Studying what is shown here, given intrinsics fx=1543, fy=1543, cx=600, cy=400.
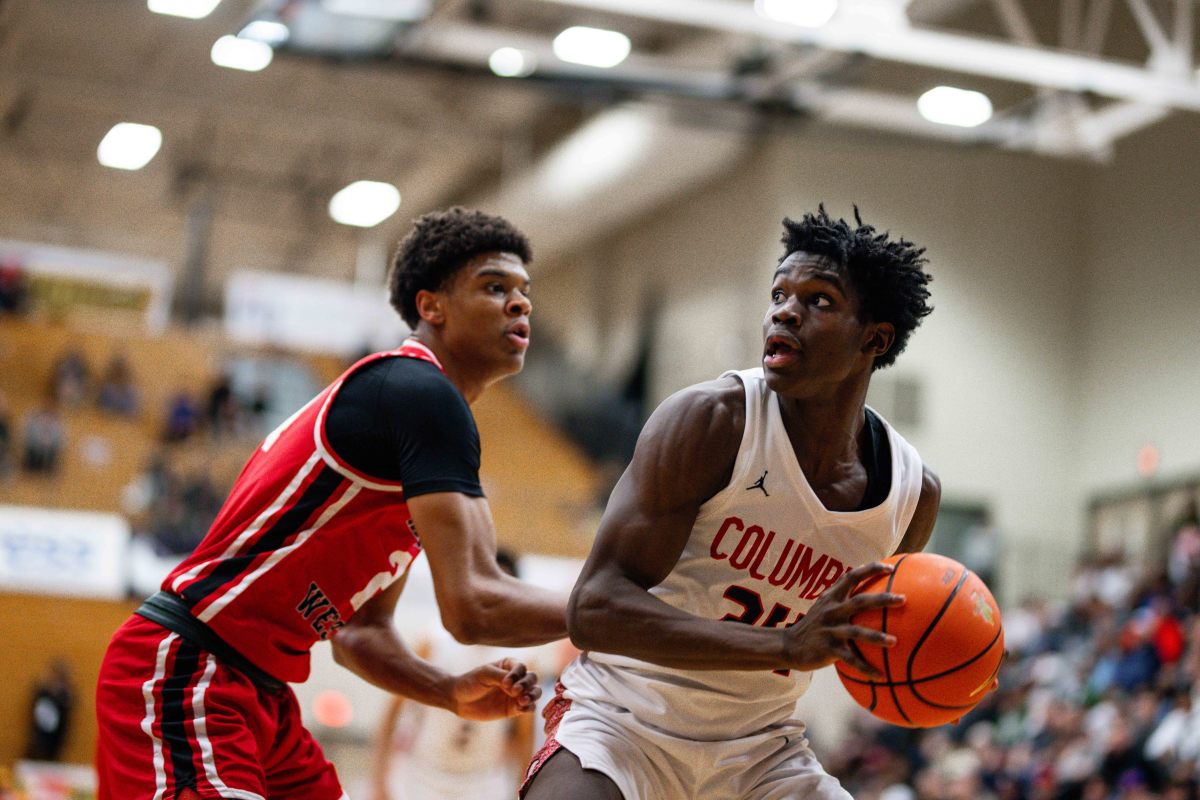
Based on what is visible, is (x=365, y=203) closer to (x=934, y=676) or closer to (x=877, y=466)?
(x=877, y=466)

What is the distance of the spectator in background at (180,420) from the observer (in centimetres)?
2203

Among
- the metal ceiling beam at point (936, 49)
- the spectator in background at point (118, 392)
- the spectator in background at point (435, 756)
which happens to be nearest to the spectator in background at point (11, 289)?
the spectator in background at point (118, 392)

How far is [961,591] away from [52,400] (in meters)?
21.2

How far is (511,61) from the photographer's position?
743 inches

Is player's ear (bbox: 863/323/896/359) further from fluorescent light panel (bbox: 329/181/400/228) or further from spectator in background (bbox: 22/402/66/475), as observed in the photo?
fluorescent light panel (bbox: 329/181/400/228)

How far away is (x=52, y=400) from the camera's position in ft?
74.9

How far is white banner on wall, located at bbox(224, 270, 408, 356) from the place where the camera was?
2520cm

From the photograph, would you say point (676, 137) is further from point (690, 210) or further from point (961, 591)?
point (961, 591)

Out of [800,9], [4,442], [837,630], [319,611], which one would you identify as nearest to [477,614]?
[319,611]

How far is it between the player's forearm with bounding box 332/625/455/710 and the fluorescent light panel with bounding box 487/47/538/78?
1421cm

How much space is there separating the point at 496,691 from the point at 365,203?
1020 inches

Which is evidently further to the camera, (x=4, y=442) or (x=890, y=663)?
(x=4, y=442)

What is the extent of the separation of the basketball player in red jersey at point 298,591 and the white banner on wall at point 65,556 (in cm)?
1407

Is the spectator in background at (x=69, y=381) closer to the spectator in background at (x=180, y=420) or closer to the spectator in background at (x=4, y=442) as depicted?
the spectator in background at (x=180, y=420)
